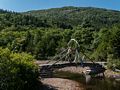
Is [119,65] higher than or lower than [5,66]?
lower

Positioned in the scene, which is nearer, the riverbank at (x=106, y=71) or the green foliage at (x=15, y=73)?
the green foliage at (x=15, y=73)

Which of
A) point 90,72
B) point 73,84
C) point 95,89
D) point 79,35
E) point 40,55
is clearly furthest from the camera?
point 79,35

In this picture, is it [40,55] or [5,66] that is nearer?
[5,66]

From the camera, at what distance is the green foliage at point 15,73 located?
41281mm

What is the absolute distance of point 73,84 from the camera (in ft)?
199

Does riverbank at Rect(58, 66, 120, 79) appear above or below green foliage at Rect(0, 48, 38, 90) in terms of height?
below

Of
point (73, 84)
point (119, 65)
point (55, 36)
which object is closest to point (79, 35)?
point (55, 36)

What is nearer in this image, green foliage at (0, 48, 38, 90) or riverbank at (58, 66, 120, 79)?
green foliage at (0, 48, 38, 90)

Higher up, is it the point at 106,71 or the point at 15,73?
the point at 15,73

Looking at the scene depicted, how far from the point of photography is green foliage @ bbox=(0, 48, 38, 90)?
41281 millimetres

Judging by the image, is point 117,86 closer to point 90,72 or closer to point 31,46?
point 90,72

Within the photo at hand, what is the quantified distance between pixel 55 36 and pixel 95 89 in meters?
90.8

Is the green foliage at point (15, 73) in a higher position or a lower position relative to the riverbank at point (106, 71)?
higher

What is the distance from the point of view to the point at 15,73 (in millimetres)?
42562
